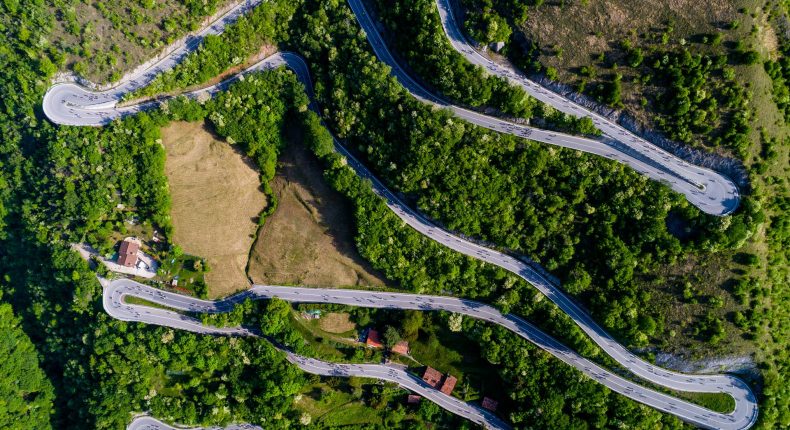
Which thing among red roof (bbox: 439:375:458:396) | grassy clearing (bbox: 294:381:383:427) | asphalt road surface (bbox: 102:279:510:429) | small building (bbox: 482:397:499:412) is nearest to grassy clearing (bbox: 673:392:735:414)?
small building (bbox: 482:397:499:412)

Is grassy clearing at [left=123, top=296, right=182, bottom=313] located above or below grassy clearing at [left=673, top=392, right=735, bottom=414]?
below

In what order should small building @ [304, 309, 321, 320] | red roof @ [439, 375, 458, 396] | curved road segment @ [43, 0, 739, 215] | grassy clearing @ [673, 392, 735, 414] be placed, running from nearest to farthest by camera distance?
curved road segment @ [43, 0, 739, 215] → grassy clearing @ [673, 392, 735, 414] → red roof @ [439, 375, 458, 396] → small building @ [304, 309, 321, 320]

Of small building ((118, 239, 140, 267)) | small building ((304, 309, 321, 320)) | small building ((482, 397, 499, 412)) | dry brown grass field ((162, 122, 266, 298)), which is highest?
dry brown grass field ((162, 122, 266, 298))

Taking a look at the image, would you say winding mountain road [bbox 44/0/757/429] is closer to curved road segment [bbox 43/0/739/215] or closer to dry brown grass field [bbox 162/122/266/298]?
curved road segment [bbox 43/0/739/215]

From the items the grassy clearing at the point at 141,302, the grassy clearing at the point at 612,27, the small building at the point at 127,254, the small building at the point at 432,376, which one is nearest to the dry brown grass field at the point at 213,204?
the small building at the point at 127,254

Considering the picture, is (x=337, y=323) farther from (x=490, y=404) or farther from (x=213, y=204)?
(x=213, y=204)

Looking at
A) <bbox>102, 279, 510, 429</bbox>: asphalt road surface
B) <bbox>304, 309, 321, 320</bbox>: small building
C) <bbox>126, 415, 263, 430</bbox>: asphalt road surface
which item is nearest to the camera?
<bbox>304, 309, 321, 320</bbox>: small building

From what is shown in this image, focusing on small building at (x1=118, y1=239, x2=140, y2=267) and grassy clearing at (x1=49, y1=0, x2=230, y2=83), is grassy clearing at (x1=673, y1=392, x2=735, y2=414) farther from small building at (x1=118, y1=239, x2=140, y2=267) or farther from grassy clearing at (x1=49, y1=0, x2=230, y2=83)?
grassy clearing at (x1=49, y1=0, x2=230, y2=83)

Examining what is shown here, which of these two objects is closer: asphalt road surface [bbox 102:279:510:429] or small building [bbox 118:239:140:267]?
small building [bbox 118:239:140:267]
